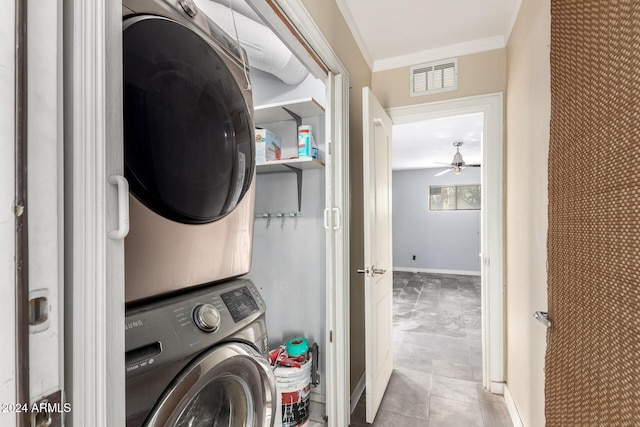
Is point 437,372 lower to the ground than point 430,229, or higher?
lower

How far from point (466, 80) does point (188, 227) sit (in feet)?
7.66

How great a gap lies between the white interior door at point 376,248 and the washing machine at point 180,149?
3.05ft

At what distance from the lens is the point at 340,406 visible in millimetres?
1654

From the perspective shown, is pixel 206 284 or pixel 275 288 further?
pixel 275 288

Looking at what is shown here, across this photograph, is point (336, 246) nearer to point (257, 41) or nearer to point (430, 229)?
point (257, 41)

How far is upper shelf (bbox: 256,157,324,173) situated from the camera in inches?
74.0

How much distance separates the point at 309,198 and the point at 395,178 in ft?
18.3

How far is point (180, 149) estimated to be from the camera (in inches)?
28.4

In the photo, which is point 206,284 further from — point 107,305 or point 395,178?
point 395,178

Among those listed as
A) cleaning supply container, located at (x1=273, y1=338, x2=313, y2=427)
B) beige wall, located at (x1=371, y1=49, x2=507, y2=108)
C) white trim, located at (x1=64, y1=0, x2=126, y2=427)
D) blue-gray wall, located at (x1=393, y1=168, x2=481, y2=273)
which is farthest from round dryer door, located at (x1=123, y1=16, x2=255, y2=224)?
blue-gray wall, located at (x1=393, y1=168, x2=481, y2=273)

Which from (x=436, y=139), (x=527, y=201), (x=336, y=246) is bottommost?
(x=336, y=246)

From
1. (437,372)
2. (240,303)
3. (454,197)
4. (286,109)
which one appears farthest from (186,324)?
(454,197)

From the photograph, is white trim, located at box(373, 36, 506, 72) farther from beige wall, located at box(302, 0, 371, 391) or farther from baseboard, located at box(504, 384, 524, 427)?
baseboard, located at box(504, 384, 524, 427)

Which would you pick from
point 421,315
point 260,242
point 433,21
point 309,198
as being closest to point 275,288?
point 260,242
